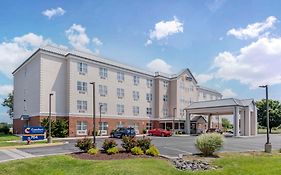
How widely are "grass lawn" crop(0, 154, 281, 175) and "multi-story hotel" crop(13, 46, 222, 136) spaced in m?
25.6

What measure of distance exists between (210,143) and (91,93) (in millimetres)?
29628

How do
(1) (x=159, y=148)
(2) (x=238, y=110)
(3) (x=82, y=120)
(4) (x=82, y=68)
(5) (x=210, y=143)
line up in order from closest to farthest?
1. (5) (x=210, y=143)
2. (1) (x=159, y=148)
3. (3) (x=82, y=120)
4. (4) (x=82, y=68)
5. (2) (x=238, y=110)

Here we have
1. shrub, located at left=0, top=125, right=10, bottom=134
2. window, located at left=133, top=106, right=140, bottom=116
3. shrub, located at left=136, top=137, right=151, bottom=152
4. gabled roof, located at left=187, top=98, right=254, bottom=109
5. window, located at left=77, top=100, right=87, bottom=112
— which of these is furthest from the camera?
window, located at left=133, top=106, right=140, bottom=116

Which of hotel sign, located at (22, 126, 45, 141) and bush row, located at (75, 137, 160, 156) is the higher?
bush row, located at (75, 137, 160, 156)

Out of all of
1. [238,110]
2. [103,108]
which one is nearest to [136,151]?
[103,108]

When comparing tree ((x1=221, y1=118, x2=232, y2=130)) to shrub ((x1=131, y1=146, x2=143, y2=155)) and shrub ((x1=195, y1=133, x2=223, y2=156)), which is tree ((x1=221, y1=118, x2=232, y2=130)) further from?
shrub ((x1=131, y1=146, x2=143, y2=155))

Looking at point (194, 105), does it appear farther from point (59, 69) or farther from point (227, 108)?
point (59, 69)

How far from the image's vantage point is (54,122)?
1561 inches

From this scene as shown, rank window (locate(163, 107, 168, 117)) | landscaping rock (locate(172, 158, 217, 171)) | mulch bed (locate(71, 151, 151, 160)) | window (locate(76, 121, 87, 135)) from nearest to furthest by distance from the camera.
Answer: landscaping rock (locate(172, 158, 217, 171)), mulch bed (locate(71, 151, 151, 160)), window (locate(76, 121, 87, 135)), window (locate(163, 107, 168, 117))

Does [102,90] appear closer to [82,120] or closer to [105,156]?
[82,120]

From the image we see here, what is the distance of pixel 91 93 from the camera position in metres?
45.3

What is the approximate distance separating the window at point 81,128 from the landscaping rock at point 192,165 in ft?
93.8

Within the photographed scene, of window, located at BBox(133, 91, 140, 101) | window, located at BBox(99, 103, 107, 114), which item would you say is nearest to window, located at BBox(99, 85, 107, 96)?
window, located at BBox(99, 103, 107, 114)

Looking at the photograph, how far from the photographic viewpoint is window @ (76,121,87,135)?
42691 millimetres
